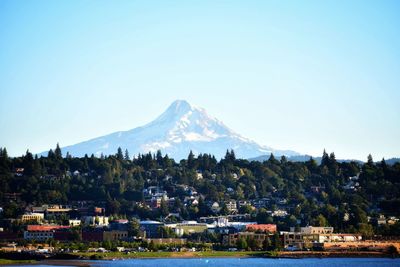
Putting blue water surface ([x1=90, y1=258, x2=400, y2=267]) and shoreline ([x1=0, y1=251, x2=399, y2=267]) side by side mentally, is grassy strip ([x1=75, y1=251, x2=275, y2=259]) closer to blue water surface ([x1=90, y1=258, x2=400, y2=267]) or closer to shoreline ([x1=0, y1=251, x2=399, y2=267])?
shoreline ([x1=0, y1=251, x2=399, y2=267])

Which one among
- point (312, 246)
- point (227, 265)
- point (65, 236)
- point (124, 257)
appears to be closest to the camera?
point (227, 265)

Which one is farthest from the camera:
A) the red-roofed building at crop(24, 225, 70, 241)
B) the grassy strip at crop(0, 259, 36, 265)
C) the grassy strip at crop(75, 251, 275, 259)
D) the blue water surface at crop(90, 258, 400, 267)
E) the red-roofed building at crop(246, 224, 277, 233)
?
the red-roofed building at crop(246, 224, 277, 233)

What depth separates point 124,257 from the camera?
158 metres

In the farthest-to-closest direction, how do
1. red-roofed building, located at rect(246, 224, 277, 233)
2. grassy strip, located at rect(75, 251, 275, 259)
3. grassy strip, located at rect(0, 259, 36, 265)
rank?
1. red-roofed building, located at rect(246, 224, 277, 233)
2. grassy strip, located at rect(75, 251, 275, 259)
3. grassy strip, located at rect(0, 259, 36, 265)

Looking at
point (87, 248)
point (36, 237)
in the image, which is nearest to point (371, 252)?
point (87, 248)

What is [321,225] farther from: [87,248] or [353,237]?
[87,248]

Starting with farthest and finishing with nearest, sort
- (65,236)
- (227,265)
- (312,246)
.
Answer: (65,236) < (312,246) < (227,265)

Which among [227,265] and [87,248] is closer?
[227,265]

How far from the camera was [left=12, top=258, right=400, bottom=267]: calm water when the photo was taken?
14162 centimetres

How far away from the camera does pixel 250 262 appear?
148625 millimetres

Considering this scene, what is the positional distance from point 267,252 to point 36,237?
41.8 metres

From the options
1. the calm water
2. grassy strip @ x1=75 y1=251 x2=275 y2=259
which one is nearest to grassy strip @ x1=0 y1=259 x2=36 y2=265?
the calm water

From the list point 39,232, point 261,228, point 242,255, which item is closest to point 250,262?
point 242,255

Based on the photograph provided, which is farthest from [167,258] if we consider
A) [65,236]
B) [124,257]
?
[65,236]
